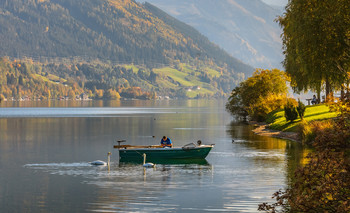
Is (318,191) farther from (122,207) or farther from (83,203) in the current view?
(83,203)

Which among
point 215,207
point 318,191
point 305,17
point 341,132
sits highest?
point 305,17

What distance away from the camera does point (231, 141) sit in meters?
74.6

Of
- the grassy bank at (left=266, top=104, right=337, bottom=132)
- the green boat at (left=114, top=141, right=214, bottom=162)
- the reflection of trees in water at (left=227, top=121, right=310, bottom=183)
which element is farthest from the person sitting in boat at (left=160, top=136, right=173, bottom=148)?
the grassy bank at (left=266, top=104, right=337, bottom=132)

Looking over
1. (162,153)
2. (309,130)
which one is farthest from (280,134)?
(162,153)

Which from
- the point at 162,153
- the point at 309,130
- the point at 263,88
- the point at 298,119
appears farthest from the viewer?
the point at 263,88

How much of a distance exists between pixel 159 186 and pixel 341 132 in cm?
1743

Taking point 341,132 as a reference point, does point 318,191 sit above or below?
below

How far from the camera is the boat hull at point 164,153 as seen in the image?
50719 millimetres

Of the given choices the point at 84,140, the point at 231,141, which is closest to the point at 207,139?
the point at 231,141

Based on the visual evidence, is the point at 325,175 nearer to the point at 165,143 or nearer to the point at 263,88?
→ the point at 165,143

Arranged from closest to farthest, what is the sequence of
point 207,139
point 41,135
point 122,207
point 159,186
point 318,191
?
1. point 318,191
2. point 122,207
3. point 159,186
4. point 207,139
5. point 41,135

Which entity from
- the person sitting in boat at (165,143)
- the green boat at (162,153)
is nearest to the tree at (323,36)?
the green boat at (162,153)

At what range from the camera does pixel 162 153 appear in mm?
50594

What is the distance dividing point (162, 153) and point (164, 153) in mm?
187
